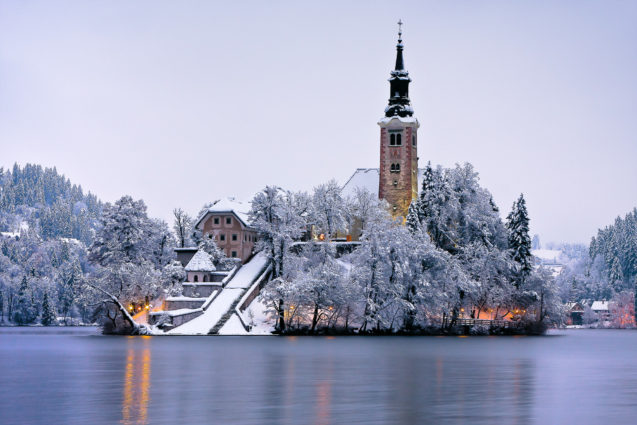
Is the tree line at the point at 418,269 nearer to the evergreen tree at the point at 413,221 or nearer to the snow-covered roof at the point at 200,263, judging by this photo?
the evergreen tree at the point at 413,221

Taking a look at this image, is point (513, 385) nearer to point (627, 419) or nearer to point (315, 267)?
point (627, 419)

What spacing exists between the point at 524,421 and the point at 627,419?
3.65m

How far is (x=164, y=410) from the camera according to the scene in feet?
97.0

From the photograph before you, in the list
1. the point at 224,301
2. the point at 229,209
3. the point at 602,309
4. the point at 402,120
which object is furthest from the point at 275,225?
the point at 602,309

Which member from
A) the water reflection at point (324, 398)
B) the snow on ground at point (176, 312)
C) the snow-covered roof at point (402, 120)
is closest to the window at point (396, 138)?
the snow-covered roof at point (402, 120)

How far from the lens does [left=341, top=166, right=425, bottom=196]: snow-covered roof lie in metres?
126

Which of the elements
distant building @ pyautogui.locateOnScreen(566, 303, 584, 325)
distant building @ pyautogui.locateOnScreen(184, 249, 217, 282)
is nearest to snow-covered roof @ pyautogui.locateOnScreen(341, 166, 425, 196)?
distant building @ pyautogui.locateOnScreen(184, 249, 217, 282)

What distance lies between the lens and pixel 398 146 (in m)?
122

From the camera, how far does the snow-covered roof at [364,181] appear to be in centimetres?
12625

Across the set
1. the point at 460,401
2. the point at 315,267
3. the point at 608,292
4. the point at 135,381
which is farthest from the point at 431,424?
the point at 608,292

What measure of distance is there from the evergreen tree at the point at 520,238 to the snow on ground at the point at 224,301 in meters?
31.3

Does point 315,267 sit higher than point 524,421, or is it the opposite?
point 315,267

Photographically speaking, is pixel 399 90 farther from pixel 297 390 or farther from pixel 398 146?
pixel 297 390

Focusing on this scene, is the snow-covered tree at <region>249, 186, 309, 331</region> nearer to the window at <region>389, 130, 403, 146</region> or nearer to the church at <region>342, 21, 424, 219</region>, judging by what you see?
the church at <region>342, 21, 424, 219</region>
